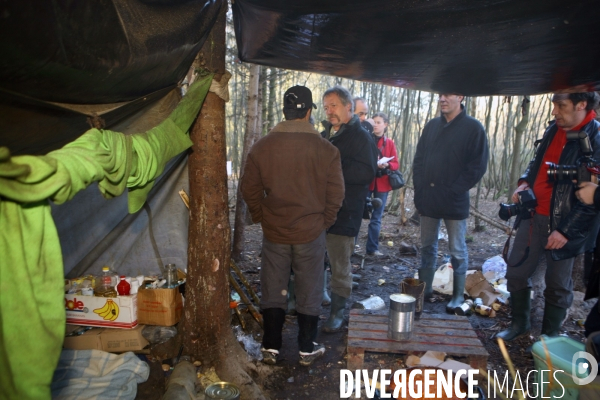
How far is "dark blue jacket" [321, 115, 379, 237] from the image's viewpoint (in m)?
3.89

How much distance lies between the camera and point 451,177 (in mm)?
Answer: 4289

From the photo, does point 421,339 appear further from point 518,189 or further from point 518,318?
point 518,189

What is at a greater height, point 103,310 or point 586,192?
point 586,192

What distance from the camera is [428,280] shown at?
183 inches

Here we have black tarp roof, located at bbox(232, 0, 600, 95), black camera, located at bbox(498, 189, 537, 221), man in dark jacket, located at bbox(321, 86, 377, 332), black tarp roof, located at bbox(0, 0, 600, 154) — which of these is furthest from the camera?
man in dark jacket, located at bbox(321, 86, 377, 332)

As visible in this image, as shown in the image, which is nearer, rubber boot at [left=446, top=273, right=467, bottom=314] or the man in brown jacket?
the man in brown jacket

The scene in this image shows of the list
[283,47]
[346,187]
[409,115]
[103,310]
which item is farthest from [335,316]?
[409,115]

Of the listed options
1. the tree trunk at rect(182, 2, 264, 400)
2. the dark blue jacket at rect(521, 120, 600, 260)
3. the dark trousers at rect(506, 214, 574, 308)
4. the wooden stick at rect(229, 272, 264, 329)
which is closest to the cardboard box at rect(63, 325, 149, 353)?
the tree trunk at rect(182, 2, 264, 400)

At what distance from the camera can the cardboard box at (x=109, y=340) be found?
10.8ft

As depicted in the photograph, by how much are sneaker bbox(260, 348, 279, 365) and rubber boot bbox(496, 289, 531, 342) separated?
2023 millimetres

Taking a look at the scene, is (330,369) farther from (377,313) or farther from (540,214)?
(540,214)

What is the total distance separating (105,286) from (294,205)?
1.78 m

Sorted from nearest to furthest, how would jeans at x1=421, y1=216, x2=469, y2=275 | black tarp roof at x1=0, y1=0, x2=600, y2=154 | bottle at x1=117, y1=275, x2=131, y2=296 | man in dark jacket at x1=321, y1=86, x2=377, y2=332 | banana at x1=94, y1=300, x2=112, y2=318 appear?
black tarp roof at x1=0, y1=0, x2=600, y2=154, banana at x1=94, y1=300, x2=112, y2=318, bottle at x1=117, y1=275, x2=131, y2=296, man in dark jacket at x1=321, y1=86, x2=377, y2=332, jeans at x1=421, y1=216, x2=469, y2=275

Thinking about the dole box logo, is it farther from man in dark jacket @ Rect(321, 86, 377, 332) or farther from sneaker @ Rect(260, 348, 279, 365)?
man in dark jacket @ Rect(321, 86, 377, 332)
